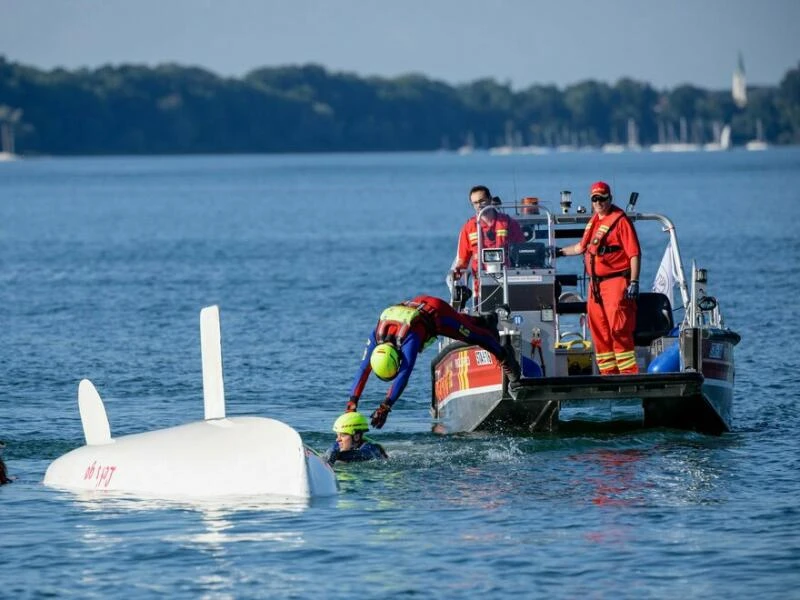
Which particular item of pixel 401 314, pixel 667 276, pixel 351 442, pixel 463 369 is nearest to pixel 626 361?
pixel 463 369

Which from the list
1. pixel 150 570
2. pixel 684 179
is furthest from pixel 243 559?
pixel 684 179

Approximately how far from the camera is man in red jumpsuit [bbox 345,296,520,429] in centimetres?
1588

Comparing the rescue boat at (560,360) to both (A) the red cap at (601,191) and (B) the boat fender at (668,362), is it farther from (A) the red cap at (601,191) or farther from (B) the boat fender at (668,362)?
(A) the red cap at (601,191)

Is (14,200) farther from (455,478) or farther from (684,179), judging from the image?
Result: (455,478)

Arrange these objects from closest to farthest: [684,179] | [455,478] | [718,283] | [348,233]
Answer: [455,478]
[718,283]
[348,233]
[684,179]

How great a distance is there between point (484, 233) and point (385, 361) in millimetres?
2956

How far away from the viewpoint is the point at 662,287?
63.6ft

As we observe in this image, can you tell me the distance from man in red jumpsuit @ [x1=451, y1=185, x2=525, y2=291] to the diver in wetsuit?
2.89 meters

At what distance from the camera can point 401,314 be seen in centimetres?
1619

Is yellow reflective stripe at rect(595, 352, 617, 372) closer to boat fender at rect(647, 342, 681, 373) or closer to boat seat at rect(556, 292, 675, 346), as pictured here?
boat fender at rect(647, 342, 681, 373)

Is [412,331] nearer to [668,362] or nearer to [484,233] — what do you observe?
[484,233]

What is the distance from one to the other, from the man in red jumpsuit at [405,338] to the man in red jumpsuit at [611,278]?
1163 mm

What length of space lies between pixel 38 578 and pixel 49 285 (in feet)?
93.1

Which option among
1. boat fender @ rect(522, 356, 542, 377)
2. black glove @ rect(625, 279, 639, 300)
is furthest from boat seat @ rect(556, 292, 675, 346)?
boat fender @ rect(522, 356, 542, 377)
